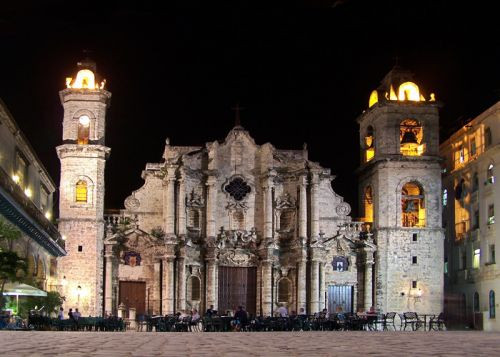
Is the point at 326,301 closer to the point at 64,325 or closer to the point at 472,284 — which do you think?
the point at 472,284

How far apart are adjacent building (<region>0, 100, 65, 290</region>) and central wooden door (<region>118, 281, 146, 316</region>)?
14.2 ft

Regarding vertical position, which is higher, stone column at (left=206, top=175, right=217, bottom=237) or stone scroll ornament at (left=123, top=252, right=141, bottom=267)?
stone column at (left=206, top=175, right=217, bottom=237)

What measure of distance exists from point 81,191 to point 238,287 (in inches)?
468

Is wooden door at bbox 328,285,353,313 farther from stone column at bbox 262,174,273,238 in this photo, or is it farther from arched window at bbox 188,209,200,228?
arched window at bbox 188,209,200,228

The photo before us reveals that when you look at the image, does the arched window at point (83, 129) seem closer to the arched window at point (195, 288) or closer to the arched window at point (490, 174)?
the arched window at point (195, 288)

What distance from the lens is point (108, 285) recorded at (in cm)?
6053

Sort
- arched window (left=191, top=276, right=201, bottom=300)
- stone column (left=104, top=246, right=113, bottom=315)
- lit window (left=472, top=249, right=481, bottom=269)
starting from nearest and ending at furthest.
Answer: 1. stone column (left=104, top=246, right=113, bottom=315)
2. lit window (left=472, top=249, right=481, bottom=269)
3. arched window (left=191, top=276, right=201, bottom=300)

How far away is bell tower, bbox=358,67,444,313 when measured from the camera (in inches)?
2454

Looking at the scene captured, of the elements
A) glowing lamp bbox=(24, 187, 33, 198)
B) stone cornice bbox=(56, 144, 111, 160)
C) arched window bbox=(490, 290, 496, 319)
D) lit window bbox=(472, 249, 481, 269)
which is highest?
stone cornice bbox=(56, 144, 111, 160)

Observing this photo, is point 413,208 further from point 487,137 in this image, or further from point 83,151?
point 83,151

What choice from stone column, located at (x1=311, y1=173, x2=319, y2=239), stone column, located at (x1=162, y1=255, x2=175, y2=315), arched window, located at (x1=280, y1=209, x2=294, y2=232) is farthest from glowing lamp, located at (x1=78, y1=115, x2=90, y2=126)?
stone column, located at (x1=311, y1=173, x2=319, y2=239)

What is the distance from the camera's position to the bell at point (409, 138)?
65.7 m

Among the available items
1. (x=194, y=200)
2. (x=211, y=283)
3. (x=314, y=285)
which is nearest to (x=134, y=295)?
(x=211, y=283)

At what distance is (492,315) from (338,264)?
36.0ft
